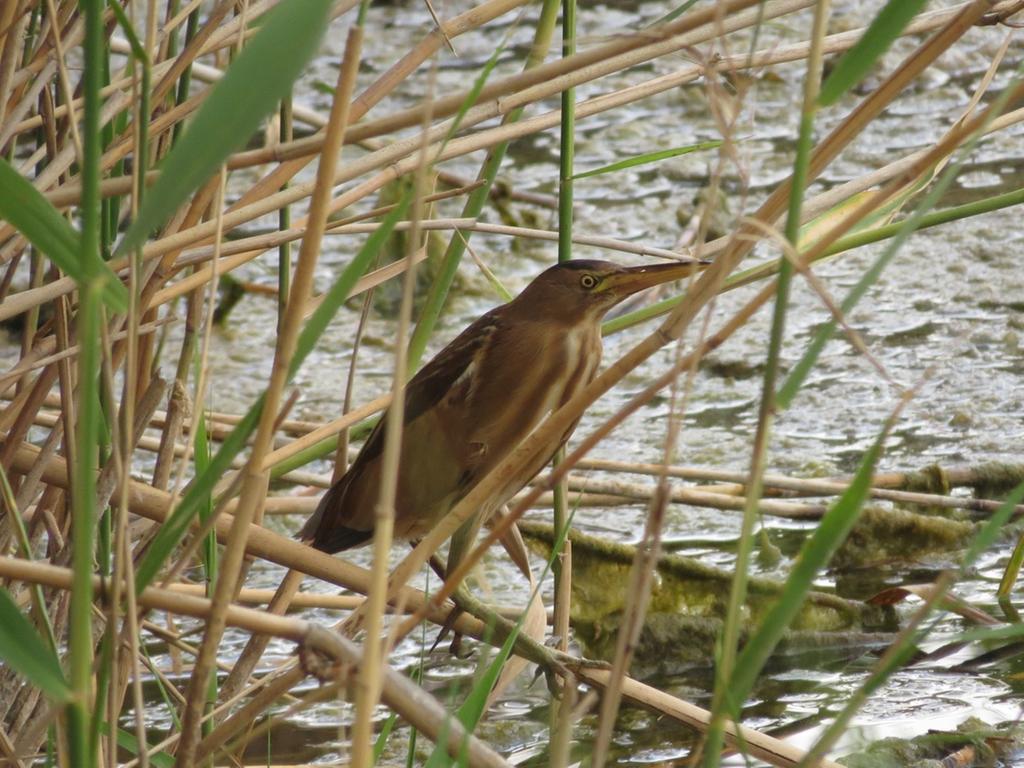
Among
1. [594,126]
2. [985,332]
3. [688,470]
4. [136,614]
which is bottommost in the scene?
[136,614]

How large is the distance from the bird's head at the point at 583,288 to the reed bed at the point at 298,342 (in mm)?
104

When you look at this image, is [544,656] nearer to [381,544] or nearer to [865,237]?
[865,237]

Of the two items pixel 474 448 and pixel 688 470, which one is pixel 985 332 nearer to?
pixel 688 470

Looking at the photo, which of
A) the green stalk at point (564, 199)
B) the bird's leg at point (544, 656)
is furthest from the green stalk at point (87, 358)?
the bird's leg at point (544, 656)

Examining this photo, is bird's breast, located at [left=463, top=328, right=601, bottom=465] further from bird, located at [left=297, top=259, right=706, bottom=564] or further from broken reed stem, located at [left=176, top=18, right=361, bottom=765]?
broken reed stem, located at [left=176, top=18, right=361, bottom=765]

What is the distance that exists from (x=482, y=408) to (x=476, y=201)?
13.2 inches

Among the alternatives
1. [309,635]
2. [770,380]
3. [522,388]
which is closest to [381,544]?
[309,635]

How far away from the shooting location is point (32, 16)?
148cm

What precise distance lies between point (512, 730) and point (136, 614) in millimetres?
980

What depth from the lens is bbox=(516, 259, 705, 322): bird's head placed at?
1710 mm

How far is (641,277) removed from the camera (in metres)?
1.68

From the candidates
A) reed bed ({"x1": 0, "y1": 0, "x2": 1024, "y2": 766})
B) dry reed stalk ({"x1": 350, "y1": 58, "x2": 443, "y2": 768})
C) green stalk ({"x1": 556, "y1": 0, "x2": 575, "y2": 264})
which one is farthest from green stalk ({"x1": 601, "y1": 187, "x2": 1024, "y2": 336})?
dry reed stalk ({"x1": 350, "y1": 58, "x2": 443, "y2": 768})

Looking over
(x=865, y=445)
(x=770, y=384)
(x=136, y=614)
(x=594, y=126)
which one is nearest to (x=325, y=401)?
(x=865, y=445)

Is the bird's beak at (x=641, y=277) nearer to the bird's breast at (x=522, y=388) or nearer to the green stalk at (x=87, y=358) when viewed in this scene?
the bird's breast at (x=522, y=388)
